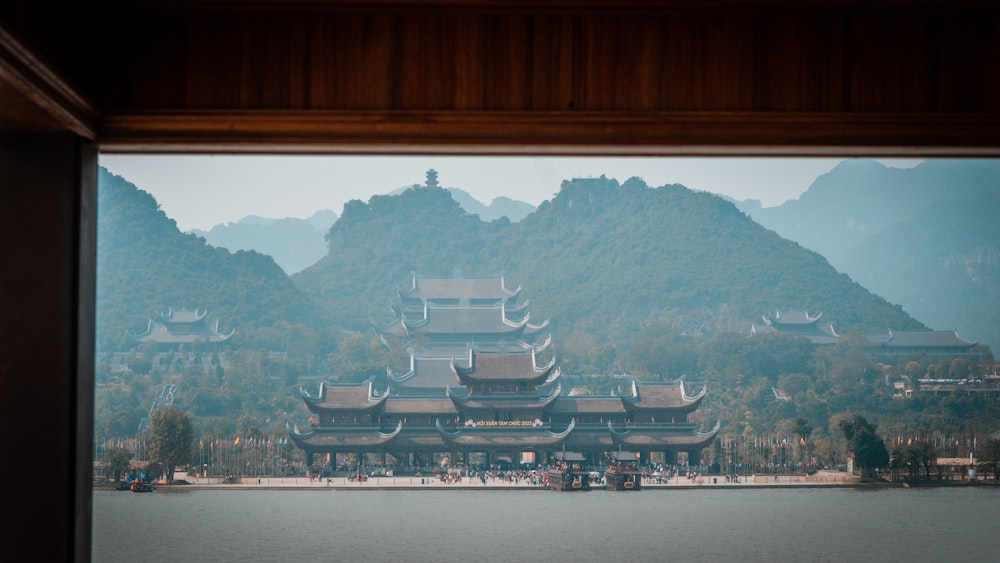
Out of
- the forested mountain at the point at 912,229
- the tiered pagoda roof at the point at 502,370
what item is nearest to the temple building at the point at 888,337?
the forested mountain at the point at 912,229

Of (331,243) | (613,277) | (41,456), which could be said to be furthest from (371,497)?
(41,456)

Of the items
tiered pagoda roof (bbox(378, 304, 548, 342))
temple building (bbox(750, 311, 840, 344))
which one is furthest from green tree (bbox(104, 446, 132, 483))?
temple building (bbox(750, 311, 840, 344))

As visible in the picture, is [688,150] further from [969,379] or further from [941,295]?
[941,295]

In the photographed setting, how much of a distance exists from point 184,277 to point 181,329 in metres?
1.20

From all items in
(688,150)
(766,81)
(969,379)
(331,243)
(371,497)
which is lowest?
(371,497)

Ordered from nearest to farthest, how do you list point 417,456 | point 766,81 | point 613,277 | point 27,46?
point 27,46 < point 766,81 < point 417,456 < point 613,277

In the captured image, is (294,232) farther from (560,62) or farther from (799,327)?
(560,62)

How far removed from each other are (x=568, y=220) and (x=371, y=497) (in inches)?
305

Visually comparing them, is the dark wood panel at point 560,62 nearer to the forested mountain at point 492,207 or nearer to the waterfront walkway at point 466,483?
the waterfront walkway at point 466,483

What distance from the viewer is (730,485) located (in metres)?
17.6

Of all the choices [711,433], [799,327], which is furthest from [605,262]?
[711,433]

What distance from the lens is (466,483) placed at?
17.2 m

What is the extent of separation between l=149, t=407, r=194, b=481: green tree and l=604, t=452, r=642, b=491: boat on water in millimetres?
8296

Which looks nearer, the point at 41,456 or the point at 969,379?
the point at 41,456
